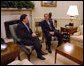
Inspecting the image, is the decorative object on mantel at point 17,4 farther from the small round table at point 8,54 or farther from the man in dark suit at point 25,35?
the small round table at point 8,54

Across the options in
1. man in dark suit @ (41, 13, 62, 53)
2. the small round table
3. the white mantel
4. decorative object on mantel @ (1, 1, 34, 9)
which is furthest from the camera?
the white mantel

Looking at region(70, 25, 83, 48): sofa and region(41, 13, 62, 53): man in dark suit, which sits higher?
region(41, 13, 62, 53): man in dark suit

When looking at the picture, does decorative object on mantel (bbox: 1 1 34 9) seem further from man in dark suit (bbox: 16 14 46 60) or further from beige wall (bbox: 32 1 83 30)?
man in dark suit (bbox: 16 14 46 60)

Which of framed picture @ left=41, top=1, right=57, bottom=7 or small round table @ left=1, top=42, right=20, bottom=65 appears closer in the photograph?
small round table @ left=1, top=42, right=20, bottom=65

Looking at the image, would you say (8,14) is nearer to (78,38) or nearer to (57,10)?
(57,10)

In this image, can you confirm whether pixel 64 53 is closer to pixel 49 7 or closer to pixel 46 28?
pixel 46 28

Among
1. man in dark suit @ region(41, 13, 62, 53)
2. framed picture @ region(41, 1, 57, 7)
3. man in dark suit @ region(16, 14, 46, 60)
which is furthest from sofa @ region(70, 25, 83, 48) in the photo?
framed picture @ region(41, 1, 57, 7)

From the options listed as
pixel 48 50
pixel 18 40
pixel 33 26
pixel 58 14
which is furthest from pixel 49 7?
pixel 18 40

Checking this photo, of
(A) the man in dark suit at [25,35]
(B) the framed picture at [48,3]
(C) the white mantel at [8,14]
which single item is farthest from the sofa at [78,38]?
(C) the white mantel at [8,14]

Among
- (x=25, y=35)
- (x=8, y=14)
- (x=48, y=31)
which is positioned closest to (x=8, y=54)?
(x=25, y=35)

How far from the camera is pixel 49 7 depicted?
5.89 metres

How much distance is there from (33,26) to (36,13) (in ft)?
1.65

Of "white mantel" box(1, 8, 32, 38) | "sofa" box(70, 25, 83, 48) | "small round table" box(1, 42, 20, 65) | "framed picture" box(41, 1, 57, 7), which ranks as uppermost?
"framed picture" box(41, 1, 57, 7)

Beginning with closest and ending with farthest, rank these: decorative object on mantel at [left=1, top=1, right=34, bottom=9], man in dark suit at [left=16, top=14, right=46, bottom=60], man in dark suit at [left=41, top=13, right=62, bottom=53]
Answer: man in dark suit at [left=16, top=14, right=46, bottom=60] → man in dark suit at [left=41, top=13, right=62, bottom=53] → decorative object on mantel at [left=1, top=1, right=34, bottom=9]
